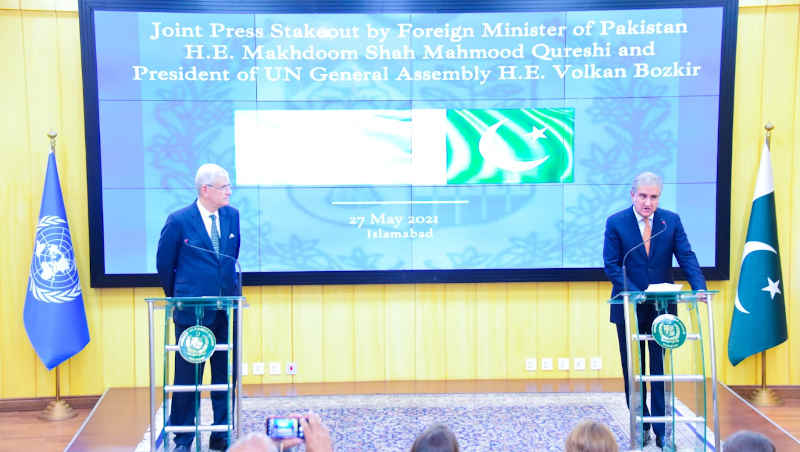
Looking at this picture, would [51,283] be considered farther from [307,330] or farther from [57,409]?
[307,330]

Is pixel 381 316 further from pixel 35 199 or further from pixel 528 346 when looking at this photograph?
pixel 35 199

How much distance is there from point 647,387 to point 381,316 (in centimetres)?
194

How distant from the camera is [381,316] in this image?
4703mm

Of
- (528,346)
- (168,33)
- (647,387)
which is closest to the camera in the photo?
(647,387)

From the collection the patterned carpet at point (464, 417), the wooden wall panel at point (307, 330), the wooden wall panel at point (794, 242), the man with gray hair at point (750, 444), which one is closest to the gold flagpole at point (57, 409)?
the patterned carpet at point (464, 417)

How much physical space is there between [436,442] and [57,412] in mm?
3784

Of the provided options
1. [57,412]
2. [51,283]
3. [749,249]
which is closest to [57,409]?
[57,412]

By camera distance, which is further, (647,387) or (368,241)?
(368,241)

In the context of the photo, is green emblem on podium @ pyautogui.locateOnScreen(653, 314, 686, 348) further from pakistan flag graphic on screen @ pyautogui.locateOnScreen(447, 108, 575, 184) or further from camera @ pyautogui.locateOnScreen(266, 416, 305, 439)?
camera @ pyautogui.locateOnScreen(266, 416, 305, 439)

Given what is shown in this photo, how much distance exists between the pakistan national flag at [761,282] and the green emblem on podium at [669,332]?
1.91 meters

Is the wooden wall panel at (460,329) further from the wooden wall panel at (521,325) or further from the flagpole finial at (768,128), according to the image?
the flagpole finial at (768,128)

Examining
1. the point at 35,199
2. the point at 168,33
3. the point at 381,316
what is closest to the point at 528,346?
the point at 381,316

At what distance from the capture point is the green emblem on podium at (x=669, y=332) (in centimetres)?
298

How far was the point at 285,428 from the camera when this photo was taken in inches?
70.1
